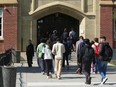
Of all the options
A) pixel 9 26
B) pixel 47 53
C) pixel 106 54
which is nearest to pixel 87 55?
pixel 106 54

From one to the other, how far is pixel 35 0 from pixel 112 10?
6044 millimetres

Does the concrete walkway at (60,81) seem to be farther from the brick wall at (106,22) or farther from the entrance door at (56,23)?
the entrance door at (56,23)

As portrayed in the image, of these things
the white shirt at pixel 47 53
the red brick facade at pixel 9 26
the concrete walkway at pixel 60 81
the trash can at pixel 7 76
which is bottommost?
the concrete walkway at pixel 60 81

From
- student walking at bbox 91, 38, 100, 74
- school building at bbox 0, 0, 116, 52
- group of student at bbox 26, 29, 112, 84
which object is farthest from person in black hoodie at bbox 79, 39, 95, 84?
school building at bbox 0, 0, 116, 52

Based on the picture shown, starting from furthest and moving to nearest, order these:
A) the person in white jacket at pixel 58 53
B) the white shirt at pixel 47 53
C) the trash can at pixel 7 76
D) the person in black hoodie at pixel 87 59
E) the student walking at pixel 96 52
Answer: the student walking at pixel 96 52 < the white shirt at pixel 47 53 < the person in white jacket at pixel 58 53 < the person in black hoodie at pixel 87 59 < the trash can at pixel 7 76

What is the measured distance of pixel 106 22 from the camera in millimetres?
36312

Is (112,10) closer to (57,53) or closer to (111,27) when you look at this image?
(111,27)

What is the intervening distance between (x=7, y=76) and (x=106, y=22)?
23.6 meters

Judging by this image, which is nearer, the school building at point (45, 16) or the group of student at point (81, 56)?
the group of student at point (81, 56)

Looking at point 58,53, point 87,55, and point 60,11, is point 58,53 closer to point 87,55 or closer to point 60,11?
point 87,55

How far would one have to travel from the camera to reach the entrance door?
123ft

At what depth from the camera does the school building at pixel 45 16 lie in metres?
35.7

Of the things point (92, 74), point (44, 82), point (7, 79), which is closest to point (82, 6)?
point (92, 74)

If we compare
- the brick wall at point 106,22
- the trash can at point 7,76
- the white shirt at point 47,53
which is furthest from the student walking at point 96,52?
the brick wall at point 106,22
